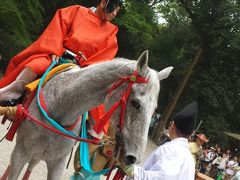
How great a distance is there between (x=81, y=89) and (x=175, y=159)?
113 cm

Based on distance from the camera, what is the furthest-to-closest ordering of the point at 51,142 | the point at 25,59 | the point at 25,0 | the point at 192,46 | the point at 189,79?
the point at 192,46
the point at 189,79
the point at 25,0
the point at 25,59
the point at 51,142

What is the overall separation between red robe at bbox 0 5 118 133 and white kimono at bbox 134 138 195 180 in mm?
1525

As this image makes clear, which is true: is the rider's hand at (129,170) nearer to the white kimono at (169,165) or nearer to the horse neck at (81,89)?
the white kimono at (169,165)

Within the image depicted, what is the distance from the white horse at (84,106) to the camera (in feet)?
12.8

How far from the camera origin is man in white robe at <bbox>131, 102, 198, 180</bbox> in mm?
4086

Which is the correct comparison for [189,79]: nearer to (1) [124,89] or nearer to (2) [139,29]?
(2) [139,29]

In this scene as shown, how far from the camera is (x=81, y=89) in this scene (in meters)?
4.53

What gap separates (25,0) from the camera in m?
18.3

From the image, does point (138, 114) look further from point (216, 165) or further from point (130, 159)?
point (216, 165)

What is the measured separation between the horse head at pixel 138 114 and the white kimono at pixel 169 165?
9.8 inches

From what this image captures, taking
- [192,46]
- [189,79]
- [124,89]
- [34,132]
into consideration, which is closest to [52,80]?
[34,132]

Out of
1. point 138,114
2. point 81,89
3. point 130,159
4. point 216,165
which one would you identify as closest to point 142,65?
point 138,114

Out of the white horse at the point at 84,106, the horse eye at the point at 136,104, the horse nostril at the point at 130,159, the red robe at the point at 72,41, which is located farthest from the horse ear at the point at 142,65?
the red robe at the point at 72,41

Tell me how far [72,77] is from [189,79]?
25223 mm
